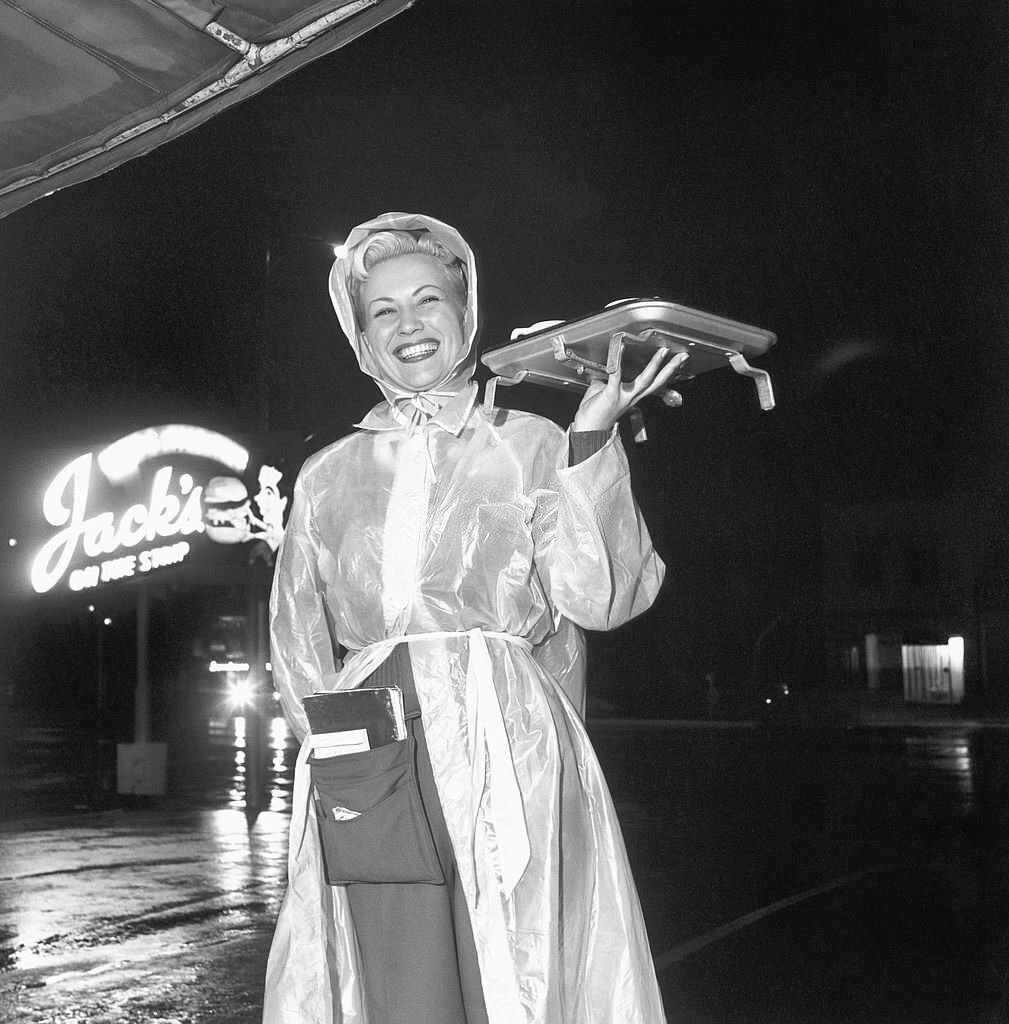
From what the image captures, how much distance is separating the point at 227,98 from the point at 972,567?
3444cm

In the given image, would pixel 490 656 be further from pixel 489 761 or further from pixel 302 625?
pixel 302 625

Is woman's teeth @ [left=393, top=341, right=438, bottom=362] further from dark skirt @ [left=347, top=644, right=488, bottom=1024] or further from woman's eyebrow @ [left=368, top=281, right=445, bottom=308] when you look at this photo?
dark skirt @ [left=347, top=644, right=488, bottom=1024]

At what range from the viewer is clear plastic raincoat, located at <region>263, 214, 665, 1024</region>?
197cm

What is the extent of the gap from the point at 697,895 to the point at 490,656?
4.91 m

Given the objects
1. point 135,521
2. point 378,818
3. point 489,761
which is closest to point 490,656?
point 489,761

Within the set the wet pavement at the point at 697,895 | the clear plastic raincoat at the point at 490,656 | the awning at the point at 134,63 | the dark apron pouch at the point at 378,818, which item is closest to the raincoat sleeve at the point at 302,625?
the clear plastic raincoat at the point at 490,656

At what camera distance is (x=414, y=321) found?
2324 mm

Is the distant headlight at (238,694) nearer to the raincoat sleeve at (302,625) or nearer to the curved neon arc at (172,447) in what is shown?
the curved neon arc at (172,447)

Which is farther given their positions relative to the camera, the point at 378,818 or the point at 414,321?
the point at 414,321

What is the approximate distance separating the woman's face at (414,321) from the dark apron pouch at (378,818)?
0.72 m

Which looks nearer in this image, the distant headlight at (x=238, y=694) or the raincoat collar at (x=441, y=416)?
the raincoat collar at (x=441, y=416)

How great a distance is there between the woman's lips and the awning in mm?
665

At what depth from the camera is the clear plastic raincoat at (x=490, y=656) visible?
197 centimetres

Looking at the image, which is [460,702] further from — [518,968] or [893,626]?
[893,626]
